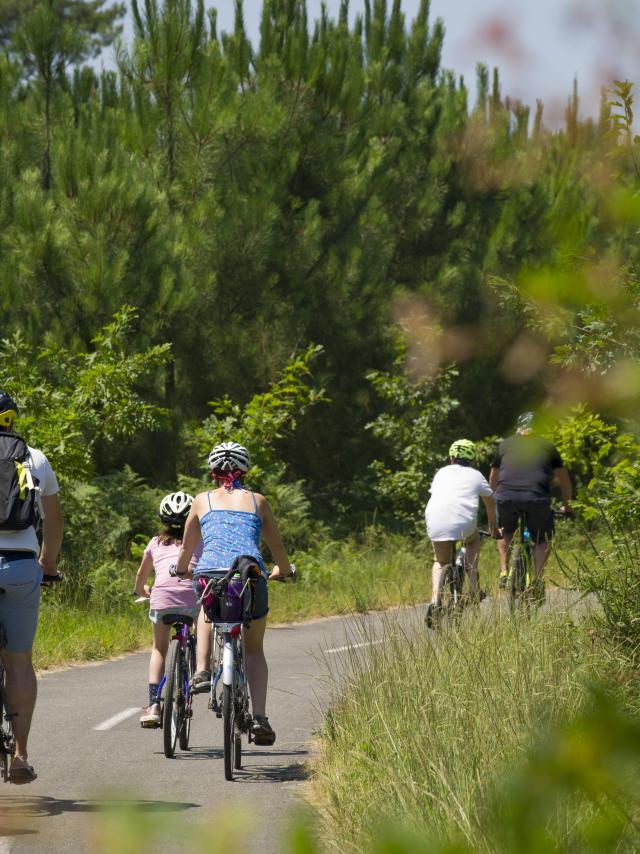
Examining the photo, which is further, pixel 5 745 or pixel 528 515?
pixel 528 515

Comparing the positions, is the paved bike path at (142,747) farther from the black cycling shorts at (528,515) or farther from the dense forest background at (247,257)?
the dense forest background at (247,257)

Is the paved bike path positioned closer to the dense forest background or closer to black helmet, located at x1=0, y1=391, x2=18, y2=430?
black helmet, located at x1=0, y1=391, x2=18, y2=430

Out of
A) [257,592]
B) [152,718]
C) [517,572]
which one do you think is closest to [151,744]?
[152,718]

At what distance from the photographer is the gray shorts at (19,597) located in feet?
20.1

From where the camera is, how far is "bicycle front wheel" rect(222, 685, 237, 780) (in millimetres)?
6984

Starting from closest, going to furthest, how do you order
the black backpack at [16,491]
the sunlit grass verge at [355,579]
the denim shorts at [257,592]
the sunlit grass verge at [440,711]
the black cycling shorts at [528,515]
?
the sunlit grass verge at [440,711]
the black backpack at [16,491]
the denim shorts at [257,592]
the black cycling shorts at [528,515]
the sunlit grass verge at [355,579]

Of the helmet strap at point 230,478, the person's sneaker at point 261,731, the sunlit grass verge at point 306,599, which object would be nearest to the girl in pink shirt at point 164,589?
the helmet strap at point 230,478

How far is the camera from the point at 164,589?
8047 millimetres

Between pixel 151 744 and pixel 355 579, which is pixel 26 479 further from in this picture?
pixel 355 579

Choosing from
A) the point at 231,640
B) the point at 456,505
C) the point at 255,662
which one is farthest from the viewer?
the point at 456,505

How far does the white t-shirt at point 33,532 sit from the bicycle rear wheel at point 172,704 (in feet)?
5.31

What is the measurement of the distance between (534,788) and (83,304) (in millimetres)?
18076

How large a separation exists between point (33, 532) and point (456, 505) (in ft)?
19.2

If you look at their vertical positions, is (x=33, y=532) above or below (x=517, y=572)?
above
